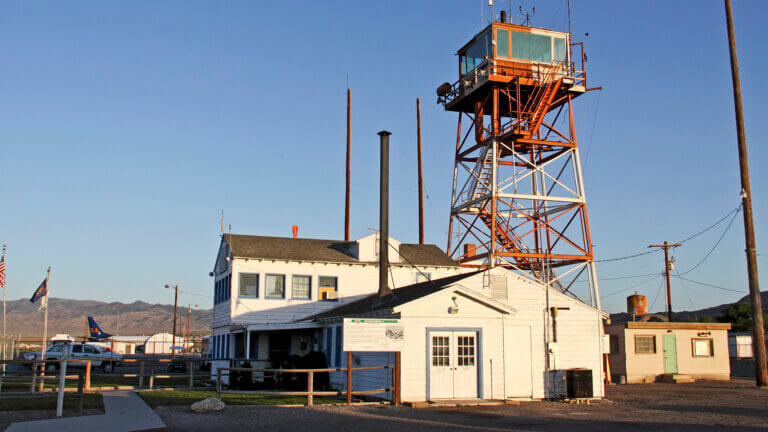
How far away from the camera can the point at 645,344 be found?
1356 inches

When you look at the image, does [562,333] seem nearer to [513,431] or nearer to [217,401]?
[513,431]

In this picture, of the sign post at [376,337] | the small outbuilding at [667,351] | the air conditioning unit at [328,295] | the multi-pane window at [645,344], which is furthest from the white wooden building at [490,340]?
the multi-pane window at [645,344]

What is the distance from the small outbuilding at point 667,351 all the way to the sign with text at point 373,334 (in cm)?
1787

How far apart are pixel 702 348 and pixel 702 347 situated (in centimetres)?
5

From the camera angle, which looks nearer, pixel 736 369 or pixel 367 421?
pixel 367 421

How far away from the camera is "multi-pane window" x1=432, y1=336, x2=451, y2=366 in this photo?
21.0 metres

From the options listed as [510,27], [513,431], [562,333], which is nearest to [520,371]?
[562,333]

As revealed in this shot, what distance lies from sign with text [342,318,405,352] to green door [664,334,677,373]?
20.2 meters

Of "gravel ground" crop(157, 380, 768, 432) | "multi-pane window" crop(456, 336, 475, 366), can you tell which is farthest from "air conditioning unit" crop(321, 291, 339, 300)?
"gravel ground" crop(157, 380, 768, 432)

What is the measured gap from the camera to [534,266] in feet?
114

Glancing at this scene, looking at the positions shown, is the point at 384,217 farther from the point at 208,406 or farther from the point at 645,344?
the point at 645,344

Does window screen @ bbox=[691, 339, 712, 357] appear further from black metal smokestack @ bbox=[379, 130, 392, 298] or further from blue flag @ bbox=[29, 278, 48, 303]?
blue flag @ bbox=[29, 278, 48, 303]

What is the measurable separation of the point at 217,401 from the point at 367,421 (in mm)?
4256

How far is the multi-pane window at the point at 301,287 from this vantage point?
1300 inches
